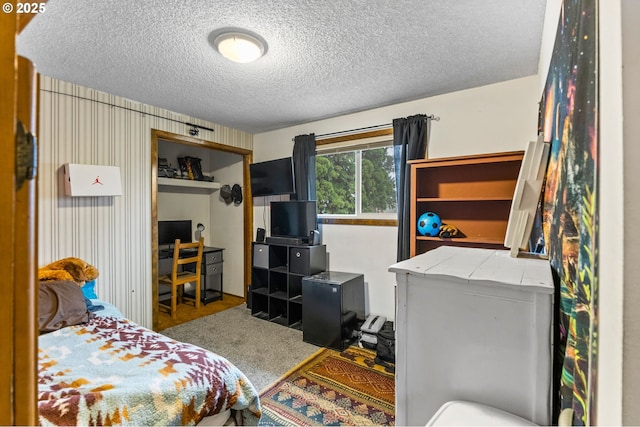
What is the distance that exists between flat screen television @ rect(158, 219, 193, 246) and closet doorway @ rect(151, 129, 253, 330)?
222 mm

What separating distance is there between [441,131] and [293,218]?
1896mm

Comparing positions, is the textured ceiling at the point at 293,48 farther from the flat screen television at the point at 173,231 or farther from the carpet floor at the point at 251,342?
the carpet floor at the point at 251,342

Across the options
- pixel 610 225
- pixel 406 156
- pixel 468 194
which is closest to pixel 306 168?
pixel 406 156

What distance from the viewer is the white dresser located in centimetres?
81

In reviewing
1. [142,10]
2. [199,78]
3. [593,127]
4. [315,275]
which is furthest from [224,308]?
[593,127]

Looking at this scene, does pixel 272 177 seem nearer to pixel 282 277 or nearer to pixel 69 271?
pixel 282 277

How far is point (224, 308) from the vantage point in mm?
4066

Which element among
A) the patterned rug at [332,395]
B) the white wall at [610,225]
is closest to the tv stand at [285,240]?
the patterned rug at [332,395]

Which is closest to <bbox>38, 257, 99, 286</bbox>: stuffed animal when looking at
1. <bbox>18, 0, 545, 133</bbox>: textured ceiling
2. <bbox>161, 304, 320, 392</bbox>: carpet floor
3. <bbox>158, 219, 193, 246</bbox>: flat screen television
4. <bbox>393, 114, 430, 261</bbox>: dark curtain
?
<bbox>161, 304, 320, 392</bbox>: carpet floor

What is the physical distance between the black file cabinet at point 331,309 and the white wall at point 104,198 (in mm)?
1770

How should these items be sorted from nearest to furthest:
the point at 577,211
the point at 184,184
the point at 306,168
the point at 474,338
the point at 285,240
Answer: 1. the point at 577,211
2. the point at 474,338
3. the point at 285,240
4. the point at 306,168
5. the point at 184,184

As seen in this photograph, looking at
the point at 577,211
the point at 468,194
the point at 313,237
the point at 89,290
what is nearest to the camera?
the point at 577,211

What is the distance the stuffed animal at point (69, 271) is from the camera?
2270mm

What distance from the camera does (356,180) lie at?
11.3 ft
